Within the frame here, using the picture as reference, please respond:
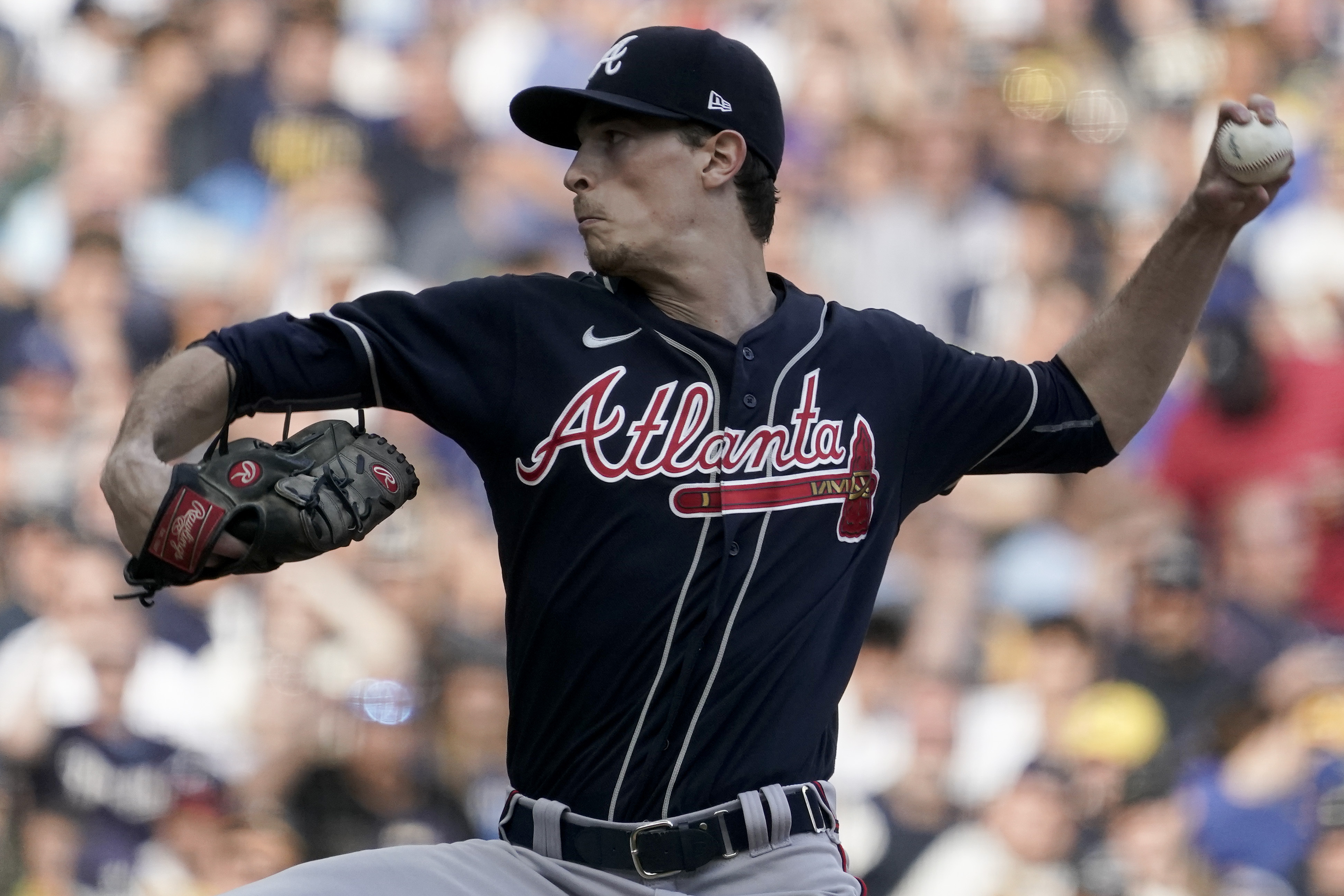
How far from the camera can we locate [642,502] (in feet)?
8.23

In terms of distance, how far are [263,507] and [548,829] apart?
0.68 metres

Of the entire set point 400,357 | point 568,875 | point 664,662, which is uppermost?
point 400,357

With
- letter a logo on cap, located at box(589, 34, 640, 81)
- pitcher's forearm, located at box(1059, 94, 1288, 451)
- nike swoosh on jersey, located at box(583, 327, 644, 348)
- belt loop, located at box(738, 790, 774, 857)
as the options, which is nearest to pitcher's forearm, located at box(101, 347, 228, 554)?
nike swoosh on jersey, located at box(583, 327, 644, 348)

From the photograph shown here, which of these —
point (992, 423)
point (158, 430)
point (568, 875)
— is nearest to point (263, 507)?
point (158, 430)

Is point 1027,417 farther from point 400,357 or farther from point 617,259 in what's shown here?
point 400,357

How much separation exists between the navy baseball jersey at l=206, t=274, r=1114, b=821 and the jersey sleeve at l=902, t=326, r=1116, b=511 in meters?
0.10

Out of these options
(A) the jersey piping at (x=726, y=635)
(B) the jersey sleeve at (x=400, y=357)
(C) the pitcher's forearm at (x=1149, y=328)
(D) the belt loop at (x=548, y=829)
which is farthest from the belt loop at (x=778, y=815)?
(C) the pitcher's forearm at (x=1149, y=328)

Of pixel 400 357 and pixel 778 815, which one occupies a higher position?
pixel 400 357

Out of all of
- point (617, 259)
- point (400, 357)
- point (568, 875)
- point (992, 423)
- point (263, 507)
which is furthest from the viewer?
point (992, 423)

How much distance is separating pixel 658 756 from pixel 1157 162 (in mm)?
4553

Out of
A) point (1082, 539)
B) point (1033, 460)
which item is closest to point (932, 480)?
point (1033, 460)

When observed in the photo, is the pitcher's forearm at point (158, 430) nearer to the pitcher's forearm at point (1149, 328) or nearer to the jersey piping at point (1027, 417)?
the jersey piping at point (1027, 417)

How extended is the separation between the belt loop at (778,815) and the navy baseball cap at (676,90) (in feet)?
3.86

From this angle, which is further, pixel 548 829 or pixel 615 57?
pixel 615 57
